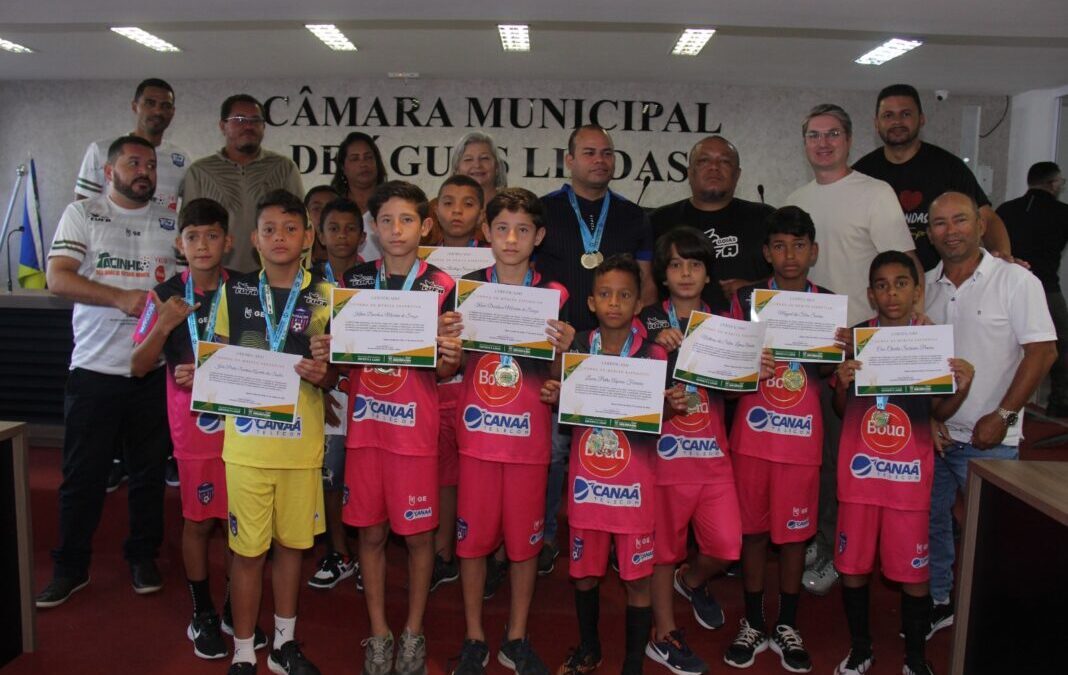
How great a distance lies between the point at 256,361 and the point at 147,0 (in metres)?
3.75

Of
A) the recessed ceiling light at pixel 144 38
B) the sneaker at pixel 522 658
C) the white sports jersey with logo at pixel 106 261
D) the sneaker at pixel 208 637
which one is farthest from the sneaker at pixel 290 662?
the recessed ceiling light at pixel 144 38

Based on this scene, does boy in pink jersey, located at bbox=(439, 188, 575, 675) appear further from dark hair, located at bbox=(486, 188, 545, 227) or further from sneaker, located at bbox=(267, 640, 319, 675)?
sneaker, located at bbox=(267, 640, 319, 675)

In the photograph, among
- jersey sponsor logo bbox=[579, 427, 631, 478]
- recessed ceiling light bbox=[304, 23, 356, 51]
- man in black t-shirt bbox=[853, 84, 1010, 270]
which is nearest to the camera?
jersey sponsor logo bbox=[579, 427, 631, 478]

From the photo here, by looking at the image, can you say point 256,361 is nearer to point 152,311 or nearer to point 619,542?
point 152,311

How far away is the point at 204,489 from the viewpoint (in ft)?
9.29

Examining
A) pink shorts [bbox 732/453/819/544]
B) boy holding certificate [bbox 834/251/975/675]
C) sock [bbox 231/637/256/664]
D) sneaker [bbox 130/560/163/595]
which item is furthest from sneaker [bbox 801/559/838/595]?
sneaker [bbox 130/560/163/595]

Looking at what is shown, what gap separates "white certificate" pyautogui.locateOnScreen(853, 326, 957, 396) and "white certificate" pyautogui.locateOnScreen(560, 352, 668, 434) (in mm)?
775

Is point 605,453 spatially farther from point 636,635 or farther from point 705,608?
point 705,608

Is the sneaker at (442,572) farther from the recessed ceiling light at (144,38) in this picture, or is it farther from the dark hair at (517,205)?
the recessed ceiling light at (144,38)

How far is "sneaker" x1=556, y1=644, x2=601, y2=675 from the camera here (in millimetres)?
2859

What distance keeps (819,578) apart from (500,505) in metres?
1.75

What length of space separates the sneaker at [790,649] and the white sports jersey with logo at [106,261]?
287 centimetres

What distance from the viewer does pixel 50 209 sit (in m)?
9.12

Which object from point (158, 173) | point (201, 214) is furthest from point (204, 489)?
point (158, 173)
